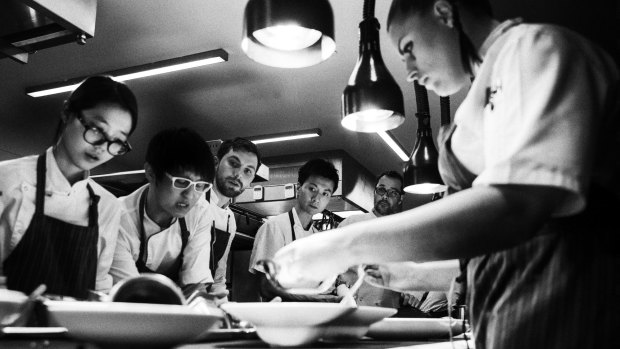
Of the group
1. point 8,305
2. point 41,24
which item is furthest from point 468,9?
point 41,24

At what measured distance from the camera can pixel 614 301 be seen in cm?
82

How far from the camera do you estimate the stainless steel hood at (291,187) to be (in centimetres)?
687

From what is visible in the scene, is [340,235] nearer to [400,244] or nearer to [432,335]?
[400,244]

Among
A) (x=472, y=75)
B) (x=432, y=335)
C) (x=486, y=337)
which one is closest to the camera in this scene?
(x=486, y=337)

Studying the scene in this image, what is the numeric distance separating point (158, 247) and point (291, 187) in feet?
13.7

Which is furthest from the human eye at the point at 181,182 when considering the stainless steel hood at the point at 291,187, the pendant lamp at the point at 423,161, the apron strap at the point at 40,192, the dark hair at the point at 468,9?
the stainless steel hood at the point at 291,187

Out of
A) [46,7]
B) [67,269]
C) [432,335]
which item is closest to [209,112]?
[46,7]

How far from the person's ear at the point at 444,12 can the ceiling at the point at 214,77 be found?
102 inches

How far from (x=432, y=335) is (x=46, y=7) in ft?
7.48

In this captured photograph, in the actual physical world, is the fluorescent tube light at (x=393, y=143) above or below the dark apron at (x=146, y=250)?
above

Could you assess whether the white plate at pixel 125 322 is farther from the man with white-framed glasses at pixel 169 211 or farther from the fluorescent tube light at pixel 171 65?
the fluorescent tube light at pixel 171 65

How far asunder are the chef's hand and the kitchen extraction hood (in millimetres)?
2242

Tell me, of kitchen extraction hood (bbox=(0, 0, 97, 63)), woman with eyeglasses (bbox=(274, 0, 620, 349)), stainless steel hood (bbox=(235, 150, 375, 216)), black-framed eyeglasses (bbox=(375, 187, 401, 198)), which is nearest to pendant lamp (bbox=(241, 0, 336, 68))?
woman with eyeglasses (bbox=(274, 0, 620, 349))

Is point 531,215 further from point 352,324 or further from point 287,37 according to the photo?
point 287,37
